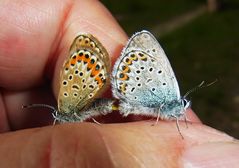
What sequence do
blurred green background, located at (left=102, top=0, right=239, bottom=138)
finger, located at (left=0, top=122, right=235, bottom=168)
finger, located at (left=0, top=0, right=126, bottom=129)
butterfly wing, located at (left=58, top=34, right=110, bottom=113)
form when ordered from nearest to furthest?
finger, located at (left=0, top=122, right=235, bottom=168) < butterfly wing, located at (left=58, top=34, right=110, bottom=113) < finger, located at (left=0, top=0, right=126, bottom=129) < blurred green background, located at (left=102, top=0, right=239, bottom=138)

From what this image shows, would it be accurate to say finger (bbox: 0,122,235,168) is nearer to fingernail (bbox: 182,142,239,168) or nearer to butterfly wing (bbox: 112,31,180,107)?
fingernail (bbox: 182,142,239,168)

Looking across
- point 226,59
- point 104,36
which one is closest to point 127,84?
point 104,36

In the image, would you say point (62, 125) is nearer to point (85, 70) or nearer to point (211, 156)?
point (85, 70)

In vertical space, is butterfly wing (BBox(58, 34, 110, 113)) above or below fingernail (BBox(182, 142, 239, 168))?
above

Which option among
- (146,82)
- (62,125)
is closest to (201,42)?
(146,82)

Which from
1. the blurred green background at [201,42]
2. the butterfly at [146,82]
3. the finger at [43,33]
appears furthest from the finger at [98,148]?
the blurred green background at [201,42]

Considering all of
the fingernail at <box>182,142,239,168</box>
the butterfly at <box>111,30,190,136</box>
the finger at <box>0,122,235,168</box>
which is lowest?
the fingernail at <box>182,142,239,168</box>

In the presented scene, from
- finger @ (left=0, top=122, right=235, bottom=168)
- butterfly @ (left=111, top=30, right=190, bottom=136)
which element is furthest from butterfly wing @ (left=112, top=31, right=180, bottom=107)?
finger @ (left=0, top=122, right=235, bottom=168)
